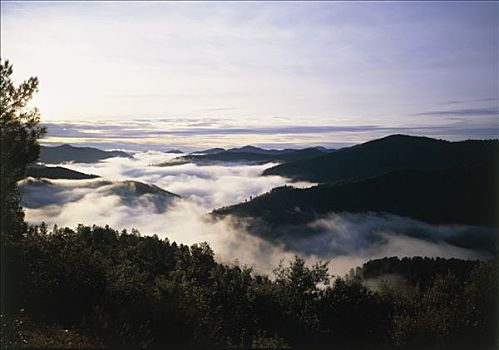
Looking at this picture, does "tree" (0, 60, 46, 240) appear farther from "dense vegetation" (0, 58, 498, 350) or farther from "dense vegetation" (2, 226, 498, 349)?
"dense vegetation" (2, 226, 498, 349)

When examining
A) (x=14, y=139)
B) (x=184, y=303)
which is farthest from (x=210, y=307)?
(x=14, y=139)

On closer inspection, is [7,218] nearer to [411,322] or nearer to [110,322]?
[110,322]

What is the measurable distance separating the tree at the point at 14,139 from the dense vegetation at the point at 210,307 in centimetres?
466

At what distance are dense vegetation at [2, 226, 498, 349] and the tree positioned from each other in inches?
183

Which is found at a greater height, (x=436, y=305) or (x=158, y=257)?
(x=436, y=305)

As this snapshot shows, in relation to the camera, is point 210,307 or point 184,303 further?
point 210,307

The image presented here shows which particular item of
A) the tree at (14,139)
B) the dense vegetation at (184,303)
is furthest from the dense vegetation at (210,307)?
the tree at (14,139)

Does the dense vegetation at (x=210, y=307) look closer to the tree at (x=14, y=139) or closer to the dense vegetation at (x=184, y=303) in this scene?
the dense vegetation at (x=184, y=303)

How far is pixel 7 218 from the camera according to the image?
1745 cm

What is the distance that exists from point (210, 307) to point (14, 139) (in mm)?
23999

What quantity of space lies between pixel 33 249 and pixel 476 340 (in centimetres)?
3353


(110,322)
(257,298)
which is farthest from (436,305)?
(110,322)

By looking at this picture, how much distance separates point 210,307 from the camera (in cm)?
3672

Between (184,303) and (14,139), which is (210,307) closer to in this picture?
(184,303)
